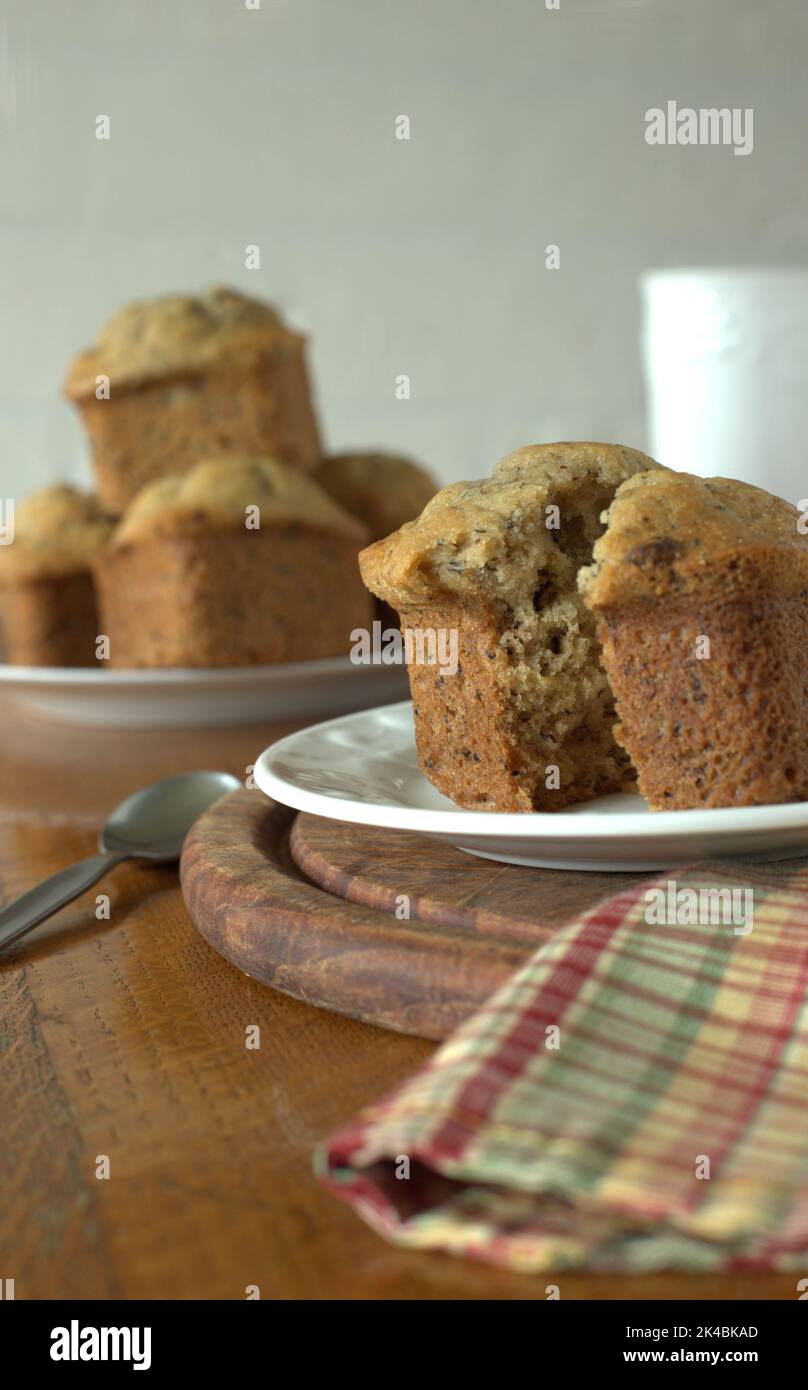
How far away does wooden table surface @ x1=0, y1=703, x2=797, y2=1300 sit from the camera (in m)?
0.70

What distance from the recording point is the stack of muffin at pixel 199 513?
267 centimetres

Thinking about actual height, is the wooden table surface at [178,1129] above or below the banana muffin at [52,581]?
below

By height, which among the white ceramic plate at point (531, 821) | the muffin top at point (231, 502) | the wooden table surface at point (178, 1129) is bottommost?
the wooden table surface at point (178, 1129)

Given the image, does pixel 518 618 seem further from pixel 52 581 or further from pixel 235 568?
pixel 52 581

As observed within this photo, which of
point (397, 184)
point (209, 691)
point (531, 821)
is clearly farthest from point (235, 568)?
point (397, 184)

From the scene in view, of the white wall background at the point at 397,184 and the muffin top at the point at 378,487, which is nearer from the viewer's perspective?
the muffin top at the point at 378,487

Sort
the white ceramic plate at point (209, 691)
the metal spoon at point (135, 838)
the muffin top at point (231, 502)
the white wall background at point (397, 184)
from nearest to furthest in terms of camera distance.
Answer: the metal spoon at point (135, 838)
the white ceramic plate at point (209, 691)
the muffin top at point (231, 502)
the white wall background at point (397, 184)

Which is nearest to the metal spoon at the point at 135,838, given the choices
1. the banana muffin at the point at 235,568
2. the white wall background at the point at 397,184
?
the banana muffin at the point at 235,568

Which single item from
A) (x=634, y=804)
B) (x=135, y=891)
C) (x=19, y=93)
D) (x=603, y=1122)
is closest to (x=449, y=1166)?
(x=603, y=1122)

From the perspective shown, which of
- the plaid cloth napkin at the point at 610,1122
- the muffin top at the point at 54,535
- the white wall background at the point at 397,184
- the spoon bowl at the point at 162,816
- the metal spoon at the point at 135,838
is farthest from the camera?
the white wall background at the point at 397,184

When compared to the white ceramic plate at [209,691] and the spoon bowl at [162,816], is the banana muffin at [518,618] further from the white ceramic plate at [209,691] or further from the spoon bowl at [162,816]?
the white ceramic plate at [209,691]

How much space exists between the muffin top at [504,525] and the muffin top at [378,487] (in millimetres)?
1500

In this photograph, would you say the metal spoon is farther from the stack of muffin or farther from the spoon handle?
the stack of muffin

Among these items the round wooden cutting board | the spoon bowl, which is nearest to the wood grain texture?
the round wooden cutting board
